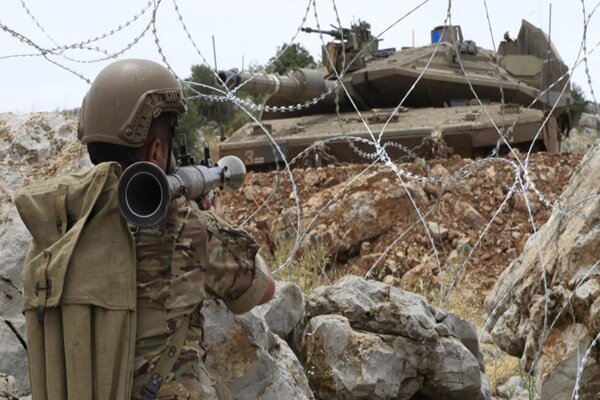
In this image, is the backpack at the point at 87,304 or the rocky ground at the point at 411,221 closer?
the backpack at the point at 87,304

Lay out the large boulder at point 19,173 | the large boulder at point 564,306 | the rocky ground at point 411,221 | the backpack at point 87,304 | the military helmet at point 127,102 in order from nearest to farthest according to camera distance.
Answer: the backpack at point 87,304 < the military helmet at point 127,102 < the large boulder at point 19,173 < the large boulder at point 564,306 < the rocky ground at point 411,221

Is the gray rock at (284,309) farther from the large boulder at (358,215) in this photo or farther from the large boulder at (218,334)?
the large boulder at (358,215)

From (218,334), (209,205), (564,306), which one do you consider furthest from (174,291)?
(564,306)

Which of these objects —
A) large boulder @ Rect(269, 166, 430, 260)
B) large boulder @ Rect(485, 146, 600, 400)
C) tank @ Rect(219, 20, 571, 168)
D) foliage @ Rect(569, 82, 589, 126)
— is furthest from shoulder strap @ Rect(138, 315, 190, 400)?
foliage @ Rect(569, 82, 589, 126)

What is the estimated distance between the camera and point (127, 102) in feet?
9.01

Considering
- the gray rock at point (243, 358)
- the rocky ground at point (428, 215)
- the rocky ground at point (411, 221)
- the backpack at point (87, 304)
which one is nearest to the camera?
the backpack at point (87, 304)

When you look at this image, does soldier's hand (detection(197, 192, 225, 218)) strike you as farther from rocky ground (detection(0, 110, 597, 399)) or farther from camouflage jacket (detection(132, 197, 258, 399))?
rocky ground (detection(0, 110, 597, 399))

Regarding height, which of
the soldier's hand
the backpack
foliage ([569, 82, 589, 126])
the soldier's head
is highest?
the soldier's head

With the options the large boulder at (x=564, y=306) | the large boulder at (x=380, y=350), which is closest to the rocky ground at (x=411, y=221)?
the large boulder at (x=564, y=306)

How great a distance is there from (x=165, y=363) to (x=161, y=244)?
0.92 ft

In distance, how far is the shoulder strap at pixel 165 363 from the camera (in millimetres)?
2670

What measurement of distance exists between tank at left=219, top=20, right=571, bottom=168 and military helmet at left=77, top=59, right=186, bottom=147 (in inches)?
308

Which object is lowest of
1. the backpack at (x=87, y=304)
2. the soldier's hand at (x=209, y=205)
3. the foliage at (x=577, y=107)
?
the foliage at (x=577, y=107)

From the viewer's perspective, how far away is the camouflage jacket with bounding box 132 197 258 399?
8.86ft
